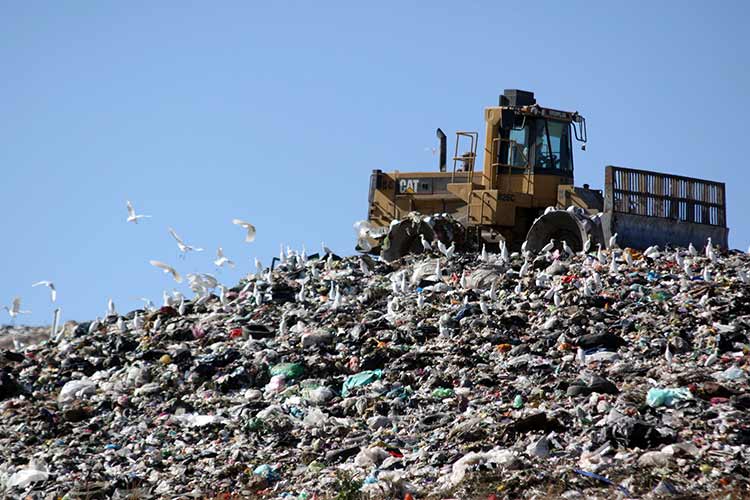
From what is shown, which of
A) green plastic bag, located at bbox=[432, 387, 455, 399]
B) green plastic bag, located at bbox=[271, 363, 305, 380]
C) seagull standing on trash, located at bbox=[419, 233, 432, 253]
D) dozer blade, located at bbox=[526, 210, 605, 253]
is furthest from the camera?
seagull standing on trash, located at bbox=[419, 233, 432, 253]

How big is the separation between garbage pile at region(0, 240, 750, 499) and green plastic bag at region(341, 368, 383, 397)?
0.02 m

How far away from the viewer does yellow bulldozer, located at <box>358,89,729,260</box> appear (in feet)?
42.1

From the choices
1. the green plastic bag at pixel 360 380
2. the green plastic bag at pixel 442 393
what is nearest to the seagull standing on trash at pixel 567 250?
the green plastic bag at pixel 360 380

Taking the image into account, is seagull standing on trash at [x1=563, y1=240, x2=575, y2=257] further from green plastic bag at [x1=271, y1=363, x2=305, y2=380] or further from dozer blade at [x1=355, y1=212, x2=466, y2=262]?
green plastic bag at [x1=271, y1=363, x2=305, y2=380]

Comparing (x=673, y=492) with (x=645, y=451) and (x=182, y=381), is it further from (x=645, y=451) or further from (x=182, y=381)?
(x=182, y=381)

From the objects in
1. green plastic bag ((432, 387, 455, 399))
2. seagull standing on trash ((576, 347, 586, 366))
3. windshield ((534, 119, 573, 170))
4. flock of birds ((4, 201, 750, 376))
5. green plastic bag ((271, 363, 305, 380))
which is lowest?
green plastic bag ((432, 387, 455, 399))

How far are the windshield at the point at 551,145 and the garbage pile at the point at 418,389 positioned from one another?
58.8 inches

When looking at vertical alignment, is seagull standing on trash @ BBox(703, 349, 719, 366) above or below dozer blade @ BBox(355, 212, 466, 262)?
below

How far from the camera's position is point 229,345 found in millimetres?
11203

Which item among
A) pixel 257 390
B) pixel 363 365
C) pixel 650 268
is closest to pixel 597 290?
pixel 650 268

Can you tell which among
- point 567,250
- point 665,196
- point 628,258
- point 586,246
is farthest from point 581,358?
point 665,196

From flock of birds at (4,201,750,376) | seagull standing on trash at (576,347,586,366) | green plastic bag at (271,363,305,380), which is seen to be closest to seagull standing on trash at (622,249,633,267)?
flock of birds at (4,201,750,376)

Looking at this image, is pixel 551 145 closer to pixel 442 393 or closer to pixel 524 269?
pixel 524 269

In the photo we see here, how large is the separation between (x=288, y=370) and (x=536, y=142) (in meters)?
5.20
